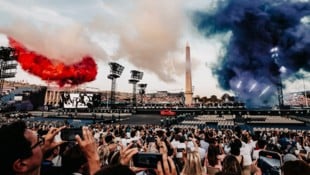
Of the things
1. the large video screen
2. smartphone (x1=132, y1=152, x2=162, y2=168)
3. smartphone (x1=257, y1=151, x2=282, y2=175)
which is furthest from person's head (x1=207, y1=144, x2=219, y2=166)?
the large video screen

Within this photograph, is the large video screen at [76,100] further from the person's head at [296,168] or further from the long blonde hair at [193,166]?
the person's head at [296,168]

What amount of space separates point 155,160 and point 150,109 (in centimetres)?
4609

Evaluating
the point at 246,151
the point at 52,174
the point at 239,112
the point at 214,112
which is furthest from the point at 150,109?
the point at 52,174

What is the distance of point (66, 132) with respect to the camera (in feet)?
11.0

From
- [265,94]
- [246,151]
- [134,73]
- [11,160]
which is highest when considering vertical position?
[134,73]

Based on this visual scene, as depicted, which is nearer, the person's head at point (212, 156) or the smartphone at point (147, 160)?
the smartphone at point (147, 160)

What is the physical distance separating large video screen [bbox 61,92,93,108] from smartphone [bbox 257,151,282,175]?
38.9m

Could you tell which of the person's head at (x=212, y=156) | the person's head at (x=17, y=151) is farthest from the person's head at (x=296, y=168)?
the person's head at (x=17, y=151)

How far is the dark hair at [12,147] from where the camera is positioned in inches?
58.1

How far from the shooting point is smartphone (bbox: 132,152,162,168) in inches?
94.3

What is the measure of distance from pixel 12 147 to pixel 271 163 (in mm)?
4169

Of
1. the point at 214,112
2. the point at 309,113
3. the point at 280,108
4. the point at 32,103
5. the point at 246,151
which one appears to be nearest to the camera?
the point at 246,151

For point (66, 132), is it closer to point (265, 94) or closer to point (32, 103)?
point (265, 94)

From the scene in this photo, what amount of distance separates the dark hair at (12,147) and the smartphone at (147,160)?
3.60 ft
